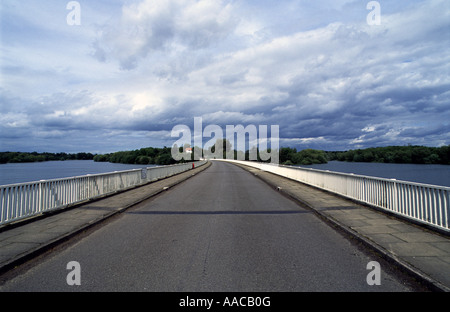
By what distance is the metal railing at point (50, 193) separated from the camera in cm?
665

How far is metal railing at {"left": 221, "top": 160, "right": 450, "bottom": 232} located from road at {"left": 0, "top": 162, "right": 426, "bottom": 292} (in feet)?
6.54

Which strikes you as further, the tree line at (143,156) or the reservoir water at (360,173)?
the tree line at (143,156)

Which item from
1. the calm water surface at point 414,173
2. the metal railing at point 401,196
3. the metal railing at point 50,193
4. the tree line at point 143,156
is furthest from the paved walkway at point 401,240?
the tree line at point 143,156

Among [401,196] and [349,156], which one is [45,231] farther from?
[349,156]

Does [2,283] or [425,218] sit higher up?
[425,218]

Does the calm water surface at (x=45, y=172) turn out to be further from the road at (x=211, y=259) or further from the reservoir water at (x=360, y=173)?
the road at (x=211, y=259)

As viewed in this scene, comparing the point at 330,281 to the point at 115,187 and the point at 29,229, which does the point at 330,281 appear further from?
the point at 115,187

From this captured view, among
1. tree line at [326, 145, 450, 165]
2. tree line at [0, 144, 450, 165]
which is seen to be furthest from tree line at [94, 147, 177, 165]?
tree line at [326, 145, 450, 165]

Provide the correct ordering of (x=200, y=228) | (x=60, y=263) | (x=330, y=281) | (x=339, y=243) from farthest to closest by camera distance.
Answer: (x=200, y=228), (x=339, y=243), (x=60, y=263), (x=330, y=281)

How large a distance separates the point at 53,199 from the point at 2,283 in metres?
5.04

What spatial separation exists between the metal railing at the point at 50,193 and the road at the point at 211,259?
206cm
